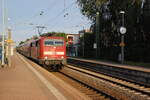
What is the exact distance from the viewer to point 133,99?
11.6 metres

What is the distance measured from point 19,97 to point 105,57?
4172 cm

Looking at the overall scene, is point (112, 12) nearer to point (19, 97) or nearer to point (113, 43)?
point (113, 43)

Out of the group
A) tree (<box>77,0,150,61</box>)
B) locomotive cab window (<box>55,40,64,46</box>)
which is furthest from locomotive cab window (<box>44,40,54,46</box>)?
tree (<box>77,0,150,61</box>)

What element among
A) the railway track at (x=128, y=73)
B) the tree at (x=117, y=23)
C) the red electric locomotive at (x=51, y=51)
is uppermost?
the tree at (x=117, y=23)

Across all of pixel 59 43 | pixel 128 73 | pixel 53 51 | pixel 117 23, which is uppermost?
pixel 117 23

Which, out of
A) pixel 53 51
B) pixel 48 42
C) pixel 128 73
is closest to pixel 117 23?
pixel 48 42

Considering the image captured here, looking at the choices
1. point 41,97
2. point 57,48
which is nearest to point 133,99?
point 41,97

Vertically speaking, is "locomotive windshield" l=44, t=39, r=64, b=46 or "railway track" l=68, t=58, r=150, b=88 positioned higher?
"locomotive windshield" l=44, t=39, r=64, b=46

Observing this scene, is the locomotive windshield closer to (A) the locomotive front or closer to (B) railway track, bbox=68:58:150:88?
(A) the locomotive front

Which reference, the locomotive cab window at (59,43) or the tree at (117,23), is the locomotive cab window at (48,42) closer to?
the locomotive cab window at (59,43)

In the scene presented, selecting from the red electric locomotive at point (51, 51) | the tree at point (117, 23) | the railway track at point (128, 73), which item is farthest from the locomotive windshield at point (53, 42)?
the tree at point (117, 23)

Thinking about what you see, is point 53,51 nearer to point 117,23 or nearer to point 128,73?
point 128,73

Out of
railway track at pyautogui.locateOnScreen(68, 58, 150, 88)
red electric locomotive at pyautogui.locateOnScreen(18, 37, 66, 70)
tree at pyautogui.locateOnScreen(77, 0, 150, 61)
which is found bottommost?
railway track at pyautogui.locateOnScreen(68, 58, 150, 88)

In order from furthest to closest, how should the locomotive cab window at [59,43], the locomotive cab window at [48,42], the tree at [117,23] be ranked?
the tree at [117,23] < the locomotive cab window at [59,43] < the locomotive cab window at [48,42]
